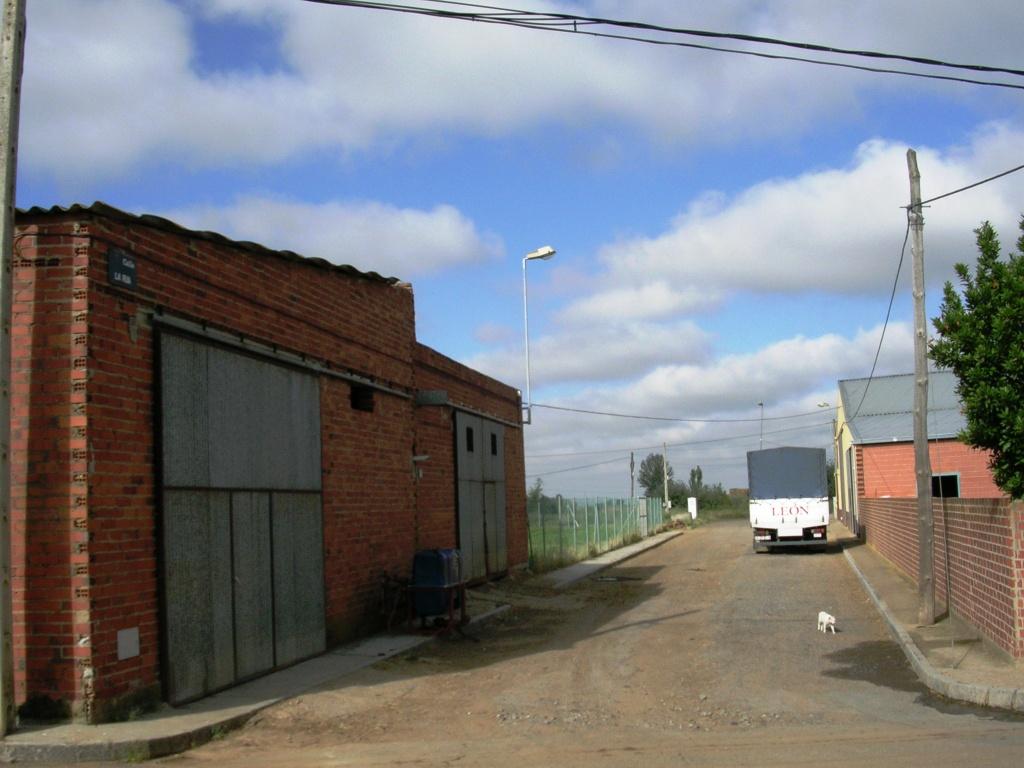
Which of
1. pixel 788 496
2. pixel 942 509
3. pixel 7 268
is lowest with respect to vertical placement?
pixel 788 496

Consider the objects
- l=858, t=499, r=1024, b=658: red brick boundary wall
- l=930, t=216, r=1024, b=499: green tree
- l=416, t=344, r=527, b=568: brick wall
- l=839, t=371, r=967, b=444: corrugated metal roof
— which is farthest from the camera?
l=839, t=371, r=967, b=444: corrugated metal roof

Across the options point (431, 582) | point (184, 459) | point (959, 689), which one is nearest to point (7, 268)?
point (184, 459)

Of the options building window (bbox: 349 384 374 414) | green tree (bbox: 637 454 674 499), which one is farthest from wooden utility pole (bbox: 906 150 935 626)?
green tree (bbox: 637 454 674 499)

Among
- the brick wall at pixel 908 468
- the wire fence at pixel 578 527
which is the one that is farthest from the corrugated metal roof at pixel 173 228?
the brick wall at pixel 908 468

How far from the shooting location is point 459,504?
21.0 m

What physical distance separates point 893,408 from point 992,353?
105 feet

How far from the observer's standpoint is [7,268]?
332 inches

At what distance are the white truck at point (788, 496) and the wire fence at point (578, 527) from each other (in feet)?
19.0

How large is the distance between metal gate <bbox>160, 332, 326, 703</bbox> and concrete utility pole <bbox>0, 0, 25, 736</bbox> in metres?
1.77

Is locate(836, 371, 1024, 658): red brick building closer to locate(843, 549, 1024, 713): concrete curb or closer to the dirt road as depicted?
locate(843, 549, 1024, 713): concrete curb

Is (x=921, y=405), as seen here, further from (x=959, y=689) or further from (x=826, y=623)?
(x=959, y=689)

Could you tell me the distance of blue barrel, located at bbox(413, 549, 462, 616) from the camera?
49.5 ft

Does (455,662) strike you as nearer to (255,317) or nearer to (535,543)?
(255,317)

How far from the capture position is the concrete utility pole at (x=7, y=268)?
27.0ft
